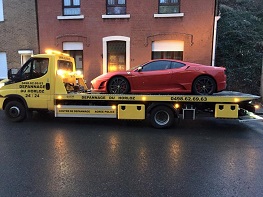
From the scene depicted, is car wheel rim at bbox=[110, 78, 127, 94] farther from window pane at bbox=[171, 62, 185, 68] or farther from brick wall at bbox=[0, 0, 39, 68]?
brick wall at bbox=[0, 0, 39, 68]

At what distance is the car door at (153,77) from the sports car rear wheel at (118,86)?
26cm

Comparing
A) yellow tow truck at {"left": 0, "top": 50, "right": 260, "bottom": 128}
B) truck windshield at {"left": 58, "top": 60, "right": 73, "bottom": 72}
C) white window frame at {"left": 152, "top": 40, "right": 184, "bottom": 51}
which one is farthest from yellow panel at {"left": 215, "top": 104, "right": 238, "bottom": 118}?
white window frame at {"left": 152, "top": 40, "right": 184, "bottom": 51}

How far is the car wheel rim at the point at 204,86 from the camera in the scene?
301 inches

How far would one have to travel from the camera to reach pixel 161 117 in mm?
7672

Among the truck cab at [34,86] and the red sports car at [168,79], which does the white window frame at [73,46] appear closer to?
the truck cab at [34,86]

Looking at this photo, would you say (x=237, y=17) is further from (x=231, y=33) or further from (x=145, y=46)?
(x=145, y=46)

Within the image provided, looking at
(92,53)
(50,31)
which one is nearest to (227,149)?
(92,53)

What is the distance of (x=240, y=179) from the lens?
4129 millimetres

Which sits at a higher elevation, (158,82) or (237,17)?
(237,17)

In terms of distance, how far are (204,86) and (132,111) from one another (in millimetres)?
2397

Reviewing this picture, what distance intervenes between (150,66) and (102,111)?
83.3 inches

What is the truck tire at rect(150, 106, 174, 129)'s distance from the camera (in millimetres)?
7535

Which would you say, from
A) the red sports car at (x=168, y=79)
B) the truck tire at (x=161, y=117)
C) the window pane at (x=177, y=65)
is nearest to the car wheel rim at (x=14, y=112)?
the red sports car at (x=168, y=79)

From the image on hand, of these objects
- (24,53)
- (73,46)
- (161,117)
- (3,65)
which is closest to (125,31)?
(73,46)
